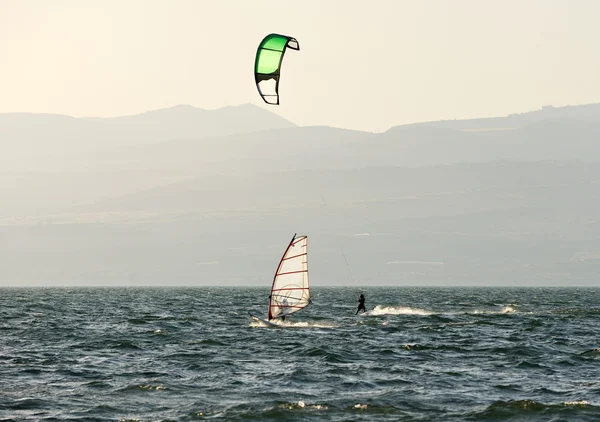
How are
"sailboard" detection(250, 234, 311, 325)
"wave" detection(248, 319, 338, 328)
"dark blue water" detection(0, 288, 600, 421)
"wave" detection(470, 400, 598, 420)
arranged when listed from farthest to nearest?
"wave" detection(248, 319, 338, 328) < "sailboard" detection(250, 234, 311, 325) < "dark blue water" detection(0, 288, 600, 421) < "wave" detection(470, 400, 598, 420)

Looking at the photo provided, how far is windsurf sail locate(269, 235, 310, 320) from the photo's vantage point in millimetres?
46469

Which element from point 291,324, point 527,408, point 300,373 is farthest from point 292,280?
point 527,408

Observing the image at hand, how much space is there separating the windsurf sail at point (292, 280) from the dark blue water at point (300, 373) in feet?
4.39

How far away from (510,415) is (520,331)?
24.6 m

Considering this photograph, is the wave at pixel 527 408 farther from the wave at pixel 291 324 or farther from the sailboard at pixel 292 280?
the wave at pixel 291 324

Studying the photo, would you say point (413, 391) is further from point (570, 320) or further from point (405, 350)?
point (570, 320)

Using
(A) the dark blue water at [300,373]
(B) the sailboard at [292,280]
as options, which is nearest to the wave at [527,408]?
(A) the dark blue water at [300,373]

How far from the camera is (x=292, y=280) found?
1852 inches

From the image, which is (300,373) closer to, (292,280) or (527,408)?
(527,408)

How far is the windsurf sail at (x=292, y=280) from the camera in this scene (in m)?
46.5

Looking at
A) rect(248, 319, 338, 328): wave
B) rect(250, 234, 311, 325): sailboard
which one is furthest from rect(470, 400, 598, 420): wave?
rect(248, 319, 338, 328): wave

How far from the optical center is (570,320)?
58438 millimetres

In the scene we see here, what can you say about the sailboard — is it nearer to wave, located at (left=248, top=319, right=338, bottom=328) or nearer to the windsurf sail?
the windsurf sail

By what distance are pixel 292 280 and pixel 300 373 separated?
16612 millimetres
